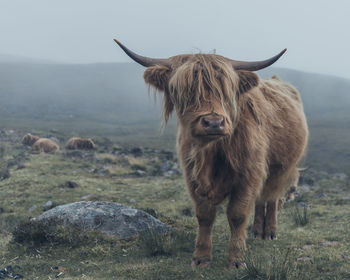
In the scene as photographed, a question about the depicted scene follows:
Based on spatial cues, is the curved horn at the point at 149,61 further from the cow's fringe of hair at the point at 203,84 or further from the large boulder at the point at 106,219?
the large boulder at the point at 106,219

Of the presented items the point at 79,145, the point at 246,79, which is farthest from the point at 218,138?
the point at 79,145

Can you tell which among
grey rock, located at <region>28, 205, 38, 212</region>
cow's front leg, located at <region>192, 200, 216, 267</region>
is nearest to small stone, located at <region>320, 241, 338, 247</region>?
cow's front leg, located at <region>192, 200, 216, 267</region>

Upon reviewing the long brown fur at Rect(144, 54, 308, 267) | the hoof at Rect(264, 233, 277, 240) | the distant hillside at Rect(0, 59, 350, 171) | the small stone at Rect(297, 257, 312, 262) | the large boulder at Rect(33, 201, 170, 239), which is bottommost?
the distant hillside at Rect(0, 59, 350, 171)

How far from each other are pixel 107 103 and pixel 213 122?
108684 mm

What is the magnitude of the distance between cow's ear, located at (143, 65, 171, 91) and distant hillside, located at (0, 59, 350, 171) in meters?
32.4

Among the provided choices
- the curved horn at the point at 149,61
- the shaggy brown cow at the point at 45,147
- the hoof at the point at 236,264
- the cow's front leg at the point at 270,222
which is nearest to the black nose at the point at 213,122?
A: the curved horn at the point at 149,61

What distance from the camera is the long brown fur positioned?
3594mm

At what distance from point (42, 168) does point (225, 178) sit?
31.8 feet

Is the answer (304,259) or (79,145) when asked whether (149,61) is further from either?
(79,145)

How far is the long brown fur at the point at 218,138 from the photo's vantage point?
11.8 feet

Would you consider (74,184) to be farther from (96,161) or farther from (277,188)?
(277,188)

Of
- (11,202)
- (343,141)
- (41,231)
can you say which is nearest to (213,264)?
(41,231)

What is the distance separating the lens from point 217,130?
3.23 meters

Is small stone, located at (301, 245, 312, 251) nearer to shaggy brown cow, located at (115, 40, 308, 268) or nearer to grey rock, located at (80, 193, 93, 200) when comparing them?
shaggy brown cow, located at (115, 40, 308, 268)
